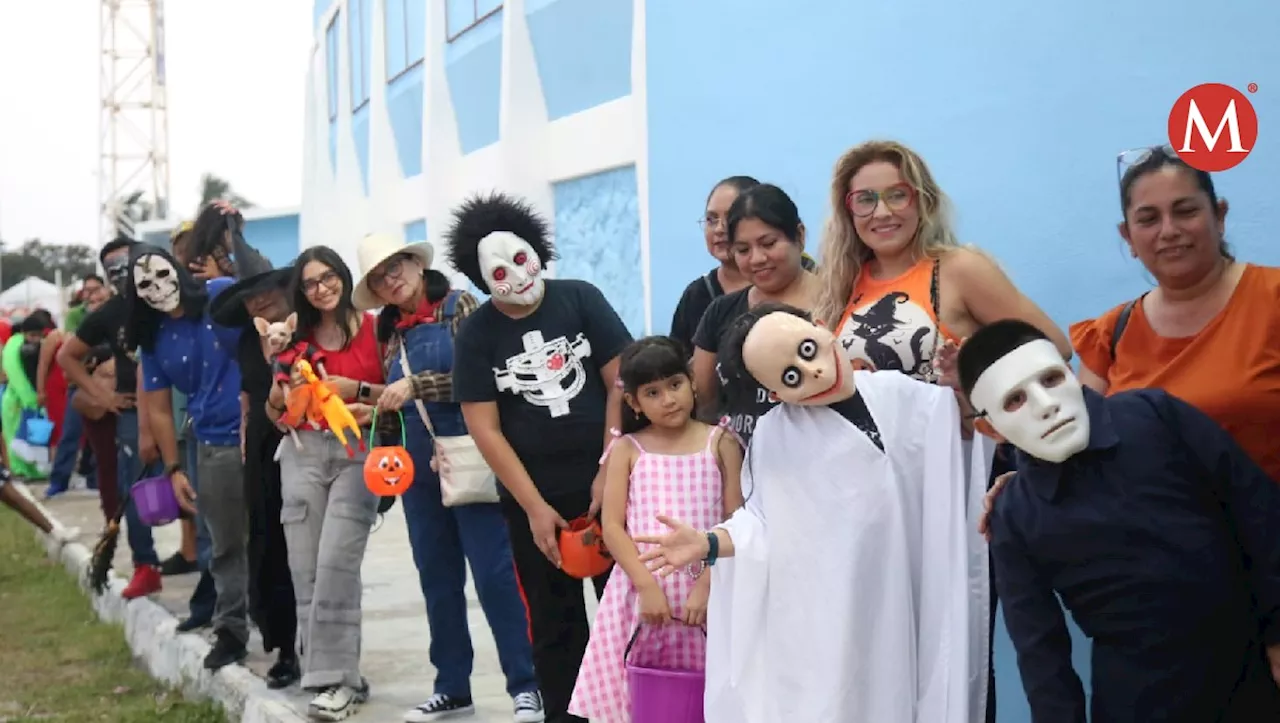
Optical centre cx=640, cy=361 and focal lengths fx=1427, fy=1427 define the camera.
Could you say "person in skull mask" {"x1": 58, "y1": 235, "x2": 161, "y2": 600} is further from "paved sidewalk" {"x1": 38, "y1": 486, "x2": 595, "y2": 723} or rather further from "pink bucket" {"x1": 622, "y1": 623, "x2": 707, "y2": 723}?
"pink bucket" {"x1": 622, "y1": 623, "x2": 707, "y2": 723}

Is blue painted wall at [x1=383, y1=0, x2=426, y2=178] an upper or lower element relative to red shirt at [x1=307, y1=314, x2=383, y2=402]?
upper

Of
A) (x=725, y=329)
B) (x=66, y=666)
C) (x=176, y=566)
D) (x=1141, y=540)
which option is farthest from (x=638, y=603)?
(x=176, y=566)

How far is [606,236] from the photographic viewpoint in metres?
8.97

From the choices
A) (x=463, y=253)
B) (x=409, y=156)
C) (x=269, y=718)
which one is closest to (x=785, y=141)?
(x=463, y=253)

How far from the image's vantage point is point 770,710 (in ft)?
11.1

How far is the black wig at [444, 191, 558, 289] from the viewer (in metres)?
4.64

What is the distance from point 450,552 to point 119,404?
450cm

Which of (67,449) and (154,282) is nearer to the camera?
(154,282)

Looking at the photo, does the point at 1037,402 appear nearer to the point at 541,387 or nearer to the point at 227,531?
the point at 541,387

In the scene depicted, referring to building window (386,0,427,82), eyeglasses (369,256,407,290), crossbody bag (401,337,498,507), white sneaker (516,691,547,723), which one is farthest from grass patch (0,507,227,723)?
building window (386,0,427,82)

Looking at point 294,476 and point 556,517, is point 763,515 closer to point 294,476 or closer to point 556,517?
point 556,517

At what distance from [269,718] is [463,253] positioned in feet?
7.02

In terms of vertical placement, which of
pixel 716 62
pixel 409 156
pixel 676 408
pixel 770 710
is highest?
pixel 409 156

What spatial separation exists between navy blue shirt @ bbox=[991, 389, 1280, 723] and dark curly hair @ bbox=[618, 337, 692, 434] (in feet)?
4.18
